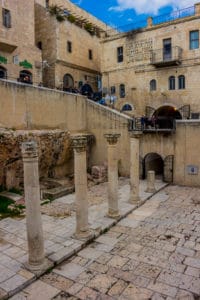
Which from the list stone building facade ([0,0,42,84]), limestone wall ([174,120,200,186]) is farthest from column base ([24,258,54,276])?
stone building facade ([0,0,42,84])

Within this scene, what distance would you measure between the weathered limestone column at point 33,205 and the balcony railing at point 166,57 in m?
17.7

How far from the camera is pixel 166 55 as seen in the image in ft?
71.4

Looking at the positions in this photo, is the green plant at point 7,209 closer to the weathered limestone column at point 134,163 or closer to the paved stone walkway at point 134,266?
the paved stone walkway at point 134,266

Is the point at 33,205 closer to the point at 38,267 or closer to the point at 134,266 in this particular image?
the point at 38,267

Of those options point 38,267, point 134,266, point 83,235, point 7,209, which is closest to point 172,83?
point 7,209

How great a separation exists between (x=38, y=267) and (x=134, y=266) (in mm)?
2664

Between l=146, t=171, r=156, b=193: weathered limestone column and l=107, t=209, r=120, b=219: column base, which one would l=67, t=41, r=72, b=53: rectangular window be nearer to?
l=146, t=171, r=156, b=193: weathered limestone column

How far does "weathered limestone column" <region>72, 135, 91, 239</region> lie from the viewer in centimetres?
829

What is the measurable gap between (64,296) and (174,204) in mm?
7996

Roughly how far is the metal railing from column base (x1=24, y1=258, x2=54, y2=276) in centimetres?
1898

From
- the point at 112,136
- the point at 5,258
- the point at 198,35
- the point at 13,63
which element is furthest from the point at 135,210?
the point at 198,35

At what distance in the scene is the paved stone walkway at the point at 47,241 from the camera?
20.7 ft

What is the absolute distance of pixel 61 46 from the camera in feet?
75.3

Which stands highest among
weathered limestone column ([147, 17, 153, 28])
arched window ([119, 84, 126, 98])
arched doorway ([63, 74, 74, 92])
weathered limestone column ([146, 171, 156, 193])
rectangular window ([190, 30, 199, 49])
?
weathered limestone column ([147, 17, 153, 28])
